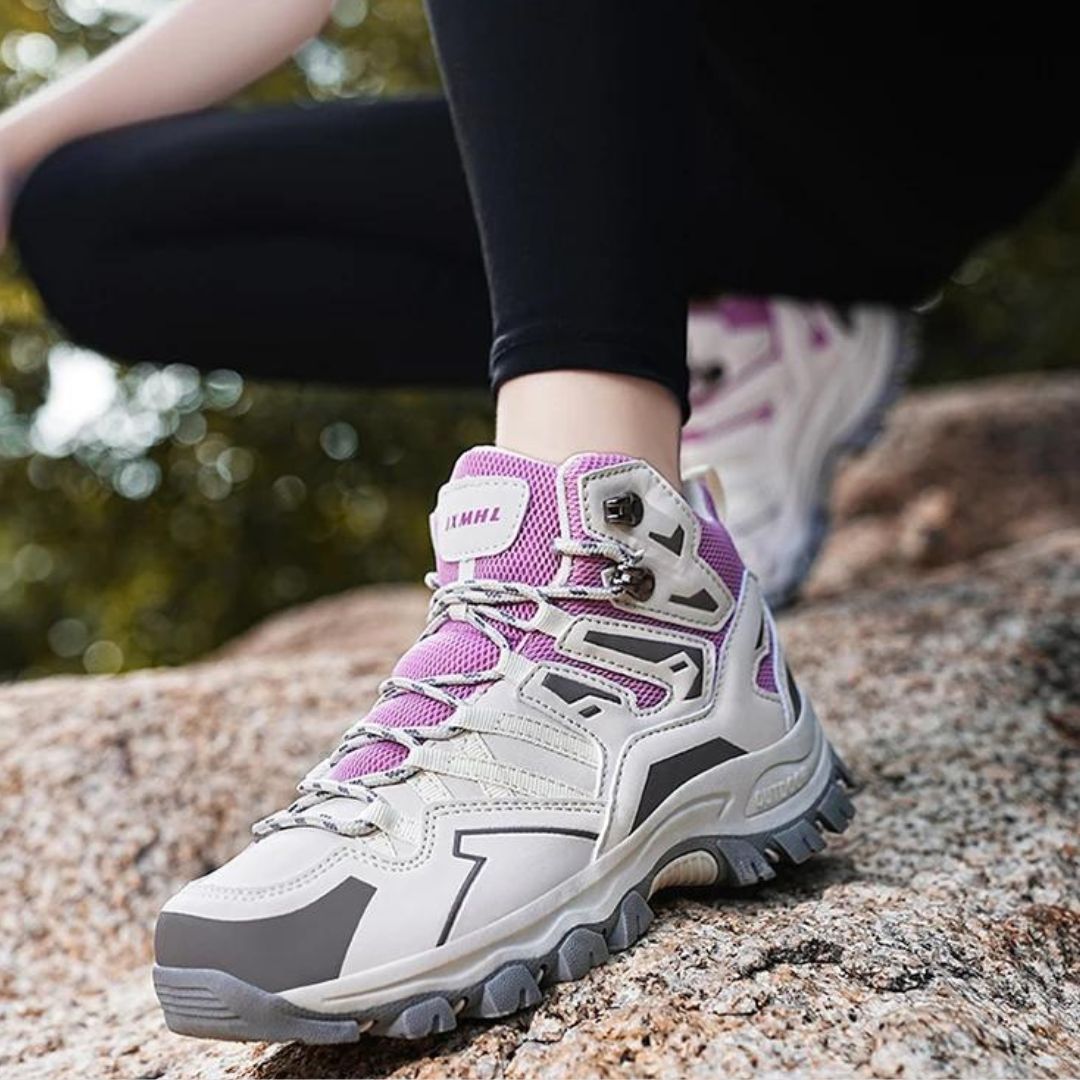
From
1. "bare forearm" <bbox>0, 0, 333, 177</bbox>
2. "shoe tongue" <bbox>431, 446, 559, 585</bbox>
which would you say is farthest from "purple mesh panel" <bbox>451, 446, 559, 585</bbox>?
"bare forearm" <bbox>0, 0, 333, 177</bbox>

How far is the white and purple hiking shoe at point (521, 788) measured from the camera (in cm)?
81

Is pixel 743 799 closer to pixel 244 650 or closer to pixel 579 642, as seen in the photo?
pixel 579 642

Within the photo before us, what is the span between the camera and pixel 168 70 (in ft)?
4.70

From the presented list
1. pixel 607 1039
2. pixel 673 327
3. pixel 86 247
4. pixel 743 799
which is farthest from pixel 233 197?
pixel 607 1039

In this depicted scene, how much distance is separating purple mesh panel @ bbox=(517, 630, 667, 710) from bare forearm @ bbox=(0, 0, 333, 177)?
0.75 meters

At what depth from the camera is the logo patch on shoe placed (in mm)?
949

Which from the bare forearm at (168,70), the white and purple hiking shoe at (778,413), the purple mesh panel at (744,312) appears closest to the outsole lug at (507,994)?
the bare forearm at (168,70)

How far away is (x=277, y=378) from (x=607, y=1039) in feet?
4.78

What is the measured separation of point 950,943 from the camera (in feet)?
3.03

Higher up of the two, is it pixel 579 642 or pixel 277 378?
pixel 277 378

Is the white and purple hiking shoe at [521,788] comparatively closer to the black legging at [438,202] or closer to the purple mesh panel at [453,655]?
the purple mesh panel at [453,655]

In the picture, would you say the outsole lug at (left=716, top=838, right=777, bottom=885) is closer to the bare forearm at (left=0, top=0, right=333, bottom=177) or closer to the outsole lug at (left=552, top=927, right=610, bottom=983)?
the outsole lug at (left=552, top=927, right=610, bottom=983)

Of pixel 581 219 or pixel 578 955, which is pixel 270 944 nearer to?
pixel 578 955

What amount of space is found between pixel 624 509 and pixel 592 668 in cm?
11
